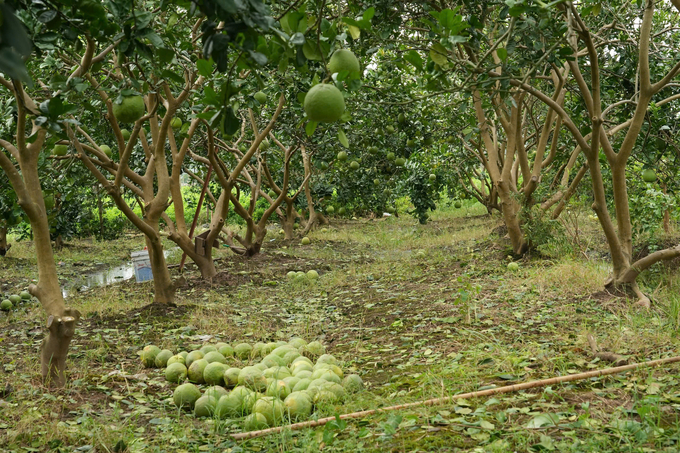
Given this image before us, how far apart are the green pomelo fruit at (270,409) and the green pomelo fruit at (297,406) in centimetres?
4

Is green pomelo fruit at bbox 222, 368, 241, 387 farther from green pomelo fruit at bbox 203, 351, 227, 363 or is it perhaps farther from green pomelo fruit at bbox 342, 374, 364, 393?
green pomelo fruit at bbox 342, 374, 364, 393

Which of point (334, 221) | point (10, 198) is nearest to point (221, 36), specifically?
point (10, 198)

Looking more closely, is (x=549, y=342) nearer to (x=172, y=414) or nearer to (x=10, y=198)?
(x=172, y=414)

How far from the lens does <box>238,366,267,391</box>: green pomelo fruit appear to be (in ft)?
10.6

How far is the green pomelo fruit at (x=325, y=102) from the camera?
187cm

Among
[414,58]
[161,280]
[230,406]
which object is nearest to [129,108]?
[414,58]

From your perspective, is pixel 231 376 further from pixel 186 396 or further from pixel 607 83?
pixel 607 83

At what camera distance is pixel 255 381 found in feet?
10.7

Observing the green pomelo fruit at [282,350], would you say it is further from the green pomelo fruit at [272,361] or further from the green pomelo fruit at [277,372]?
the green pomelo fruit at [277,372]

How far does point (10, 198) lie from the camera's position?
4.46m

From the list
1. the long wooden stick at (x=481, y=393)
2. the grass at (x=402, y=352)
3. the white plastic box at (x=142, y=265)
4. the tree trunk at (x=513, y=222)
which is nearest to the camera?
the grass at (x=402, y=352)

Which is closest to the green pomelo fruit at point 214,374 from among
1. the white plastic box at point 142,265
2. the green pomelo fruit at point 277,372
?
the green pomelo fruit at point 277,372

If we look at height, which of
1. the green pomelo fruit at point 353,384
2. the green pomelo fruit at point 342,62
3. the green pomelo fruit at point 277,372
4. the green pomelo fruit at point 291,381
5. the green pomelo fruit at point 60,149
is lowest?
the green pomelo fruit at point 353,384

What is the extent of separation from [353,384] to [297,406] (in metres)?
0.49
